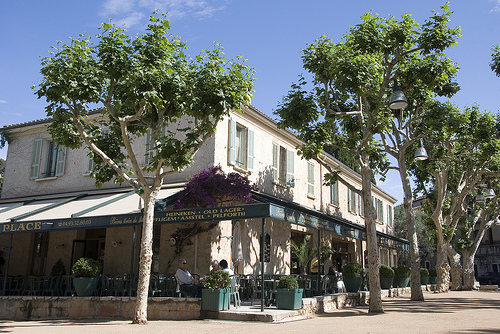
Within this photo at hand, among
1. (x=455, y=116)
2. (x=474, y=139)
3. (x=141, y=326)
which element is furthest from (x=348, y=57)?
(x=474, y=139)

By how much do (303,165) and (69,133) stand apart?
34.6 feet

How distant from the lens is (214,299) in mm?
10523

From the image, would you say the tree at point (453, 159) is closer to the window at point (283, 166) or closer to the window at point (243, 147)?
the window at point (283, 166)

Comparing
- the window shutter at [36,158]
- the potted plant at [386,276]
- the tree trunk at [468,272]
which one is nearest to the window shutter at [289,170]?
the potted plant at [386,276]

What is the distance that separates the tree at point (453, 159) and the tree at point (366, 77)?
6.64ft

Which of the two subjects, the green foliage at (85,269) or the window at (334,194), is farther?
the window at (334,194)

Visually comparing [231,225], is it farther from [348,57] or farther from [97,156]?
[348,57]

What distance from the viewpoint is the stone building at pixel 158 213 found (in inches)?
533

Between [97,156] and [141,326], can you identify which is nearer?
[141,326]

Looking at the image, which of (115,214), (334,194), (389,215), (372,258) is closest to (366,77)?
(372,258)

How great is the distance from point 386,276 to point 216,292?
10092 millimetres

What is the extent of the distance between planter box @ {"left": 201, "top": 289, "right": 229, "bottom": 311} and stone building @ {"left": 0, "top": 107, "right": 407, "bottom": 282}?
1997mm

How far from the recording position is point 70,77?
10.6 metres

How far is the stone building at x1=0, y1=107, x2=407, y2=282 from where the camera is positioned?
13.5 m
